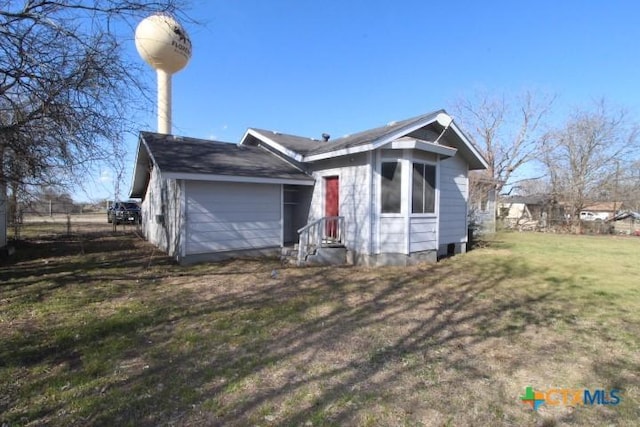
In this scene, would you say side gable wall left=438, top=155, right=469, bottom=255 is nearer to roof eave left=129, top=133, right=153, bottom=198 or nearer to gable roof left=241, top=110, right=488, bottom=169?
gable roof left=241, top=110, right=488, bottom=169

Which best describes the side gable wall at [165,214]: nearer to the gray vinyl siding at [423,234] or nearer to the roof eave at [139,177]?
the roof eave at [139,177]

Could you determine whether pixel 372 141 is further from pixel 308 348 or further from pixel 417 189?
pixel 308 348

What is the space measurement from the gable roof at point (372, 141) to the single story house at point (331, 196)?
3 cm

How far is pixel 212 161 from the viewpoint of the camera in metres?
9.94

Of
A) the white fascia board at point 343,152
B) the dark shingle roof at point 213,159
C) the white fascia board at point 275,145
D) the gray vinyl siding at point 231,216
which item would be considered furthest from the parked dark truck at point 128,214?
the white fascia board at point 343,152

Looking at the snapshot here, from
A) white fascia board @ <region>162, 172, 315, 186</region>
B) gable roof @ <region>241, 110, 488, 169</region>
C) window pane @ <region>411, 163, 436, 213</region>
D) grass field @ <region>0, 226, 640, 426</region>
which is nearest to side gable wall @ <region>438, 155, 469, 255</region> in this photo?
gable roof @ <region>241, 110, 488, 169</region>

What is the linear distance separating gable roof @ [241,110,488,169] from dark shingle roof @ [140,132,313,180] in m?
0.60

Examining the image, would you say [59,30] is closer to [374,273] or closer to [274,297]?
[274,297]

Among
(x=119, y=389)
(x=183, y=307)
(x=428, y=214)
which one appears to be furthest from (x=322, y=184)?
(x=119, y=389)

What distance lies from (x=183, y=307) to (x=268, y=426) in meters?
3.29

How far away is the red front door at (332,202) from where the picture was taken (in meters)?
9.97

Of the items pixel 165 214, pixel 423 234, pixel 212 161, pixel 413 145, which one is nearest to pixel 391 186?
pixel 413 145

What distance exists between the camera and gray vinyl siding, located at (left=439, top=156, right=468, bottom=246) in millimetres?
10617

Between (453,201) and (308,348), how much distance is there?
858cm
